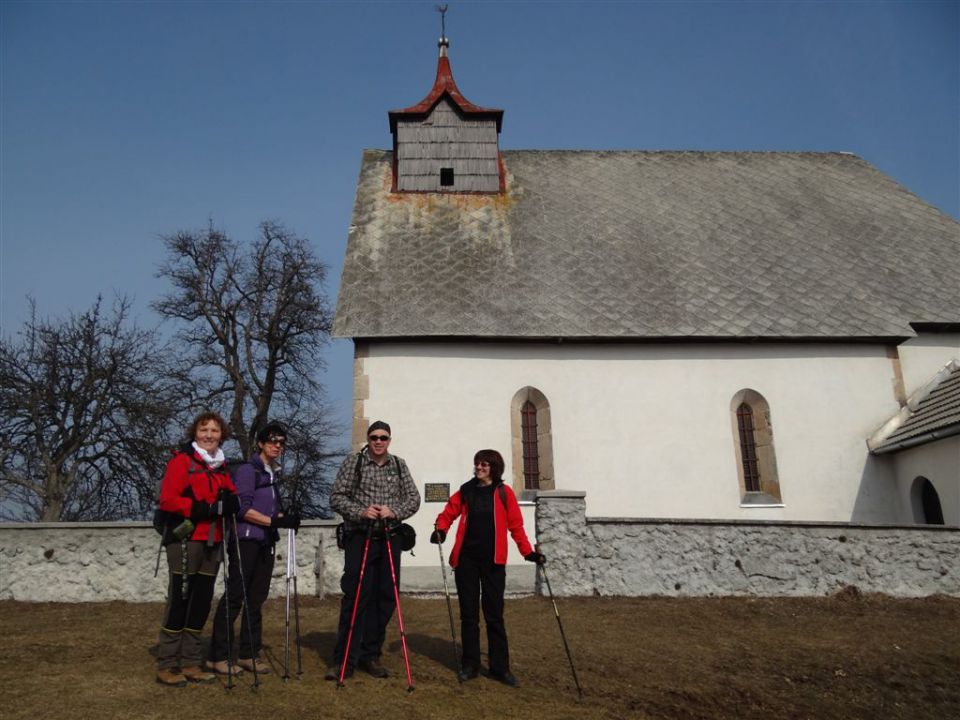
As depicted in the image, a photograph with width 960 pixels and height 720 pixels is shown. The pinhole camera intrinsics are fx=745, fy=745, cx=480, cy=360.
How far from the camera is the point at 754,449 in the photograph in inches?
559

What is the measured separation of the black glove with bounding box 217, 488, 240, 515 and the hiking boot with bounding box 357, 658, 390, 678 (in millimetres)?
1649

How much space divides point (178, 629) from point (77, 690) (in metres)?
0.80

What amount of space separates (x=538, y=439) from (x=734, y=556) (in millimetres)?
4397

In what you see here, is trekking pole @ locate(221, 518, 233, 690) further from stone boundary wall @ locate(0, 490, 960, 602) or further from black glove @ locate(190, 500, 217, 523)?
stone boundary wall @ locate(0, 490, 960, 602)

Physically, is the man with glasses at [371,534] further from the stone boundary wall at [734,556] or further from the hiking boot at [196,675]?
the stone boundary wall at [734,556]

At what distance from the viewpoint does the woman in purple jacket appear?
605cm

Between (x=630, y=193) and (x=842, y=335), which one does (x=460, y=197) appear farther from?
(x=842, y=335)

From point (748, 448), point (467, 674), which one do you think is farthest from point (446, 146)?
point (467, 674)

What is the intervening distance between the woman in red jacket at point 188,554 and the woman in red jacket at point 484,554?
1.77 m

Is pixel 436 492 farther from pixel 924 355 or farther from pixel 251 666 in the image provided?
pixel 924 355

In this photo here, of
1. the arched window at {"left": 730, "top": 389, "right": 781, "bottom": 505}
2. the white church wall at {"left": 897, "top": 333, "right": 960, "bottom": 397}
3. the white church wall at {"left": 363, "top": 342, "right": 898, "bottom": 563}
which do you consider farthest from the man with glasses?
the white church wall at {"left": 897, "top": 333, "right": 960, "bottom": 397}

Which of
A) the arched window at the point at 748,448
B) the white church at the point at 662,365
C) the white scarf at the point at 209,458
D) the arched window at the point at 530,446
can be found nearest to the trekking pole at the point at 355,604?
the white scarf at the point at 209,458

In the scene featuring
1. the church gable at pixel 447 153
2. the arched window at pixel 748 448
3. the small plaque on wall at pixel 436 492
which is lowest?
the small plaque on wall at pixel 436 492

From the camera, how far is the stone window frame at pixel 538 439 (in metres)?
13.5
